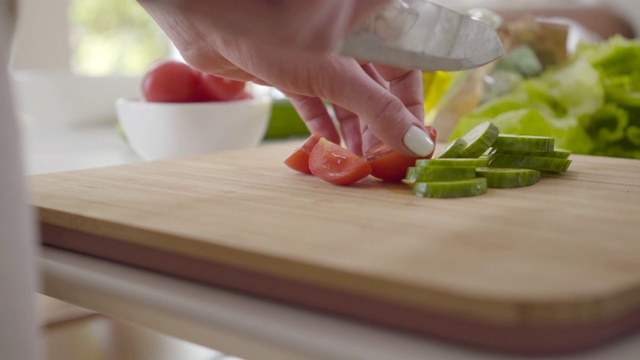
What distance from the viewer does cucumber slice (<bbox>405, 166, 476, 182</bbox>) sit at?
1.11 metres

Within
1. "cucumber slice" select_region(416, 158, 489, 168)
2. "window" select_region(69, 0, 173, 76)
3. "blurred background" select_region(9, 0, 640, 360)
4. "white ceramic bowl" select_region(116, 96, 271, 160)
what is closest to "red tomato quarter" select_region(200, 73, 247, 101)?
"white ceramic bowl" select_region(116, 96, 271, 160)

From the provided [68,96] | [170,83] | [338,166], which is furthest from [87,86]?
[338,166]

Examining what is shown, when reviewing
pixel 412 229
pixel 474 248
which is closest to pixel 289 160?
pixel 412 229

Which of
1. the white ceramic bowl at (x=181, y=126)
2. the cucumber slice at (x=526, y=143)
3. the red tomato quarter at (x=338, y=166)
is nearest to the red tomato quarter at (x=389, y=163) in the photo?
the red tomato quarter at (x=338, y=166)

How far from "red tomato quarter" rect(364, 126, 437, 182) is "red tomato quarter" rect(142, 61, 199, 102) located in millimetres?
782

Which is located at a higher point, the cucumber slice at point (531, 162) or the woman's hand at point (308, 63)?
the woman's hand at point (308, 63)

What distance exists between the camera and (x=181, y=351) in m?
1.20

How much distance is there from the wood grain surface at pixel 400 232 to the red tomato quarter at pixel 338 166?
0.02 metres

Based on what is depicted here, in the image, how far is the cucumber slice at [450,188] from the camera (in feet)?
3.48

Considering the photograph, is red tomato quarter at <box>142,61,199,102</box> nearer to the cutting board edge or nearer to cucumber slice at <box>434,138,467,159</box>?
cucumber slice at <box>434,138,467,159</box>

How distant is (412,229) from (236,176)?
19.8 inches

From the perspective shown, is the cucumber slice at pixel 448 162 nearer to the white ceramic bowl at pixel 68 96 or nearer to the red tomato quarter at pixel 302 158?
the red tomato quarter at pixel 302 158

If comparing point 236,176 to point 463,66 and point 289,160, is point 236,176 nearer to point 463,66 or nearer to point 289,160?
point 289,160

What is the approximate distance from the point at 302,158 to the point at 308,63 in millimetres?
240
